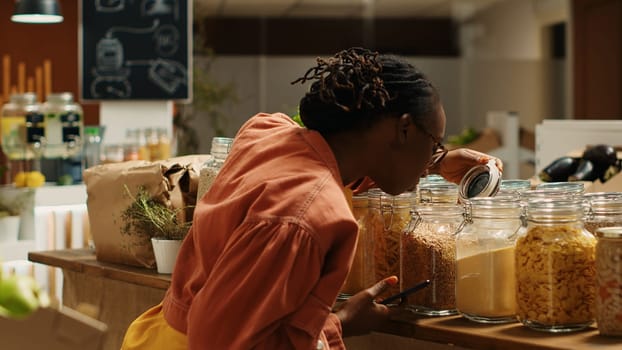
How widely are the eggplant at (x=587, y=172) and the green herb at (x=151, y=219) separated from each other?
1.06m

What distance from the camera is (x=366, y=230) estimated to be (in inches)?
69.1

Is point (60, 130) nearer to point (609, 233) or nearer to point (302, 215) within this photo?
point (302, 215)

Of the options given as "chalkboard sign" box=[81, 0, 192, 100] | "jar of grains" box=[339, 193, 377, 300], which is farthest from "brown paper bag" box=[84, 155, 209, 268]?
"chalkboard sign" box=[81, 0, 192, 100]

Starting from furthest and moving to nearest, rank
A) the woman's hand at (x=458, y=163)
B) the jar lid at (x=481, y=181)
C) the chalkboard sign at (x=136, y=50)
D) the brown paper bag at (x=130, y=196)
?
the chalkboard sign at (x=136, y=50), the brown paper bag at (x=130, y=196), the woman's hand at (x=458, y=163), the jar lid at (x=481, y=181)

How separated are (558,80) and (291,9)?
2.74 meters

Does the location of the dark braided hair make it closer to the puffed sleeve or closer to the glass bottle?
the puffed sleeve

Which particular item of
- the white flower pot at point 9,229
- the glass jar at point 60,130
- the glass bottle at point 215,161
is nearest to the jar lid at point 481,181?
the glass bottle at point 215,161

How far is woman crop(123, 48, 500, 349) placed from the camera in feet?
4.29

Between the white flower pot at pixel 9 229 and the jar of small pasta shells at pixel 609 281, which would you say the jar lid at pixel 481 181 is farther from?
the white flower pot at pixel 9 229

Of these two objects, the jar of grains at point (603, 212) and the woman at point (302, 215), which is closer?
the woman at point (302, 215)

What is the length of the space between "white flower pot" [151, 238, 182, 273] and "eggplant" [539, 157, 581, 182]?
3.56 ft

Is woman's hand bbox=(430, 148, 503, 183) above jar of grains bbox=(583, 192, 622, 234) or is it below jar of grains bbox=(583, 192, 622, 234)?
above

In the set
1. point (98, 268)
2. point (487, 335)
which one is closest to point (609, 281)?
point (487, 335)

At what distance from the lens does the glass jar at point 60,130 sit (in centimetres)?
427
